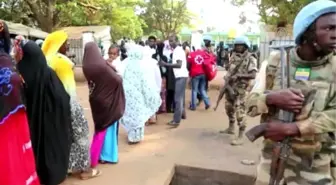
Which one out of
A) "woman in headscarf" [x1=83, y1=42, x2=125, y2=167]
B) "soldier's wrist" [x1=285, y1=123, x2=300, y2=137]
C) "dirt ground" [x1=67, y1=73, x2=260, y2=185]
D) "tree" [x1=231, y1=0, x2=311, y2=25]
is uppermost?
"tree" [x1=231, y1=0, x2=311, y2=25]

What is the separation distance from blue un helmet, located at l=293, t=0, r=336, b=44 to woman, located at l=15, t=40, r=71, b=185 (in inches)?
84.0

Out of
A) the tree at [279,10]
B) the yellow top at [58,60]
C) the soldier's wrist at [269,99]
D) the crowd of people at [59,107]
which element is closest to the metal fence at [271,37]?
the tree at [279,10]

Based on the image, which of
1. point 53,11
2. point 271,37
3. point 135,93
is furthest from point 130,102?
point 53,11

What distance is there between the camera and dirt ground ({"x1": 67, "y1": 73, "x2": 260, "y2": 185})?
14.0 ft

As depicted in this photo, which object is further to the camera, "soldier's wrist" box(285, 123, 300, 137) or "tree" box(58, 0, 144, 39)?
"tree" box(58, 0, 144, 39)

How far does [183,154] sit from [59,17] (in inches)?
674

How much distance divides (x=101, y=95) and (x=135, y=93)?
1.38m

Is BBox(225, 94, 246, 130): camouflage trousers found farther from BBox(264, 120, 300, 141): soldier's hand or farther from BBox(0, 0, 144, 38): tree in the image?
BBox(0, 0, 144, 38): tree

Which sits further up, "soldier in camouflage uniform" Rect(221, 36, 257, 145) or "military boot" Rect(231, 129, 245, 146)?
"soldier in camouflage uniform" Rect(221, 36, 257, 145)

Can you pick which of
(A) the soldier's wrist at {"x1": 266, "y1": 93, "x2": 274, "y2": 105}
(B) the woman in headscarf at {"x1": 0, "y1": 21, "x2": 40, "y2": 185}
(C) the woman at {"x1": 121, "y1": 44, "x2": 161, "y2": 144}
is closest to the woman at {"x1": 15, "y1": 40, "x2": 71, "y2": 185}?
(B) the woman in headscarf at {"x1": 0, "y1": 21, "x2": 40, "y2": 185}

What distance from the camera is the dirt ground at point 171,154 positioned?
4262mm

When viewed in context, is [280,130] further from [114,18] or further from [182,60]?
[114,18]

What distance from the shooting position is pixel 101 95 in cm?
432

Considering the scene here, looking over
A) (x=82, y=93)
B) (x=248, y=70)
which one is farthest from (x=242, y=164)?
(x=82, y=93)
